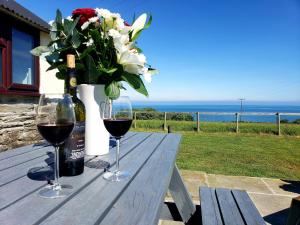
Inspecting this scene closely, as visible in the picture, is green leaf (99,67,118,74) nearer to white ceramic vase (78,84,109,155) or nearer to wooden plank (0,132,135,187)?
white ceramic vase (78,84,109,155)

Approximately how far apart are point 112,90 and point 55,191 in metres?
0.60

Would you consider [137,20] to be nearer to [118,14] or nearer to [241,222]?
[118,14]

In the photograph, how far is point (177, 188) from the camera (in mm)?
2285

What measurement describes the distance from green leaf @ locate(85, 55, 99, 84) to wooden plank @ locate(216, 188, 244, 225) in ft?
3.53

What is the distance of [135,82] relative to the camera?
51.8 inches

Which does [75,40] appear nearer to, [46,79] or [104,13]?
[104,13]

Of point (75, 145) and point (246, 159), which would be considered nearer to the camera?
point (75, 145)

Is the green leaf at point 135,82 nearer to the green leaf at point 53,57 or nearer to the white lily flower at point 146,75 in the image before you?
the white lily flower at point 146,75

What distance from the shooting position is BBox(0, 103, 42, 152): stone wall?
407 centimetres

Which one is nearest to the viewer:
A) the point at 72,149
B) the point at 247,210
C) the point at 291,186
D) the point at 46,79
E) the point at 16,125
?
the point at 72,149

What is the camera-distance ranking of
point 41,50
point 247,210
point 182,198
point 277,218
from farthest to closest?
point 277,218 → point 182,198 → point 247,210 → point 41,50

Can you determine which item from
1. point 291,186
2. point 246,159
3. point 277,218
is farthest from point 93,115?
point 246,159

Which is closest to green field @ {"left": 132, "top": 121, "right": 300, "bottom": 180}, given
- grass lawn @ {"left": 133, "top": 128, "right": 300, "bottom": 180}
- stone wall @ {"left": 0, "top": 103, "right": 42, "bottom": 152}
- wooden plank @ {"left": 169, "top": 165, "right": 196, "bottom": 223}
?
grass lawn @ {"left": 133, "top": 128, "right": 300, "bottom": 180}

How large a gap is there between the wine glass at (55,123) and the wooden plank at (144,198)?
0.19 m
